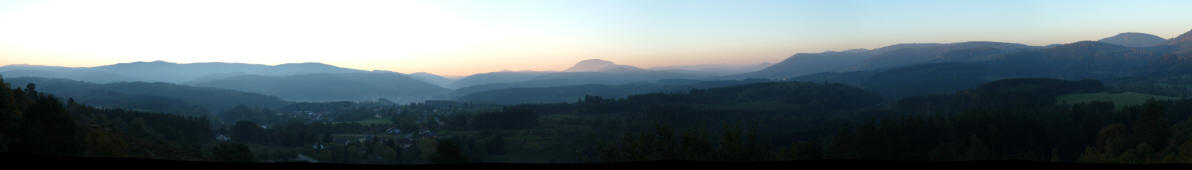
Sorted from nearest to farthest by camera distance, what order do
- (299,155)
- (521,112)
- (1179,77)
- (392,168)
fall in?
(392,168)
(299,155)
(521,112)
(1179,77)

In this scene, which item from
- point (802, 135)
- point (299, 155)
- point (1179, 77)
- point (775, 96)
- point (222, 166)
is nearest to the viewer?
point (222, 166)

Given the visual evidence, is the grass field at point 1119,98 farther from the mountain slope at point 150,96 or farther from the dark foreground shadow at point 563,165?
the mountain slope at point 150,96

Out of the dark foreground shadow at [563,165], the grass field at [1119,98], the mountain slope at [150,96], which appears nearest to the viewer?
the dark foreground shadow at [563,165]

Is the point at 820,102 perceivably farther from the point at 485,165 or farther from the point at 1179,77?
the point at 485,165

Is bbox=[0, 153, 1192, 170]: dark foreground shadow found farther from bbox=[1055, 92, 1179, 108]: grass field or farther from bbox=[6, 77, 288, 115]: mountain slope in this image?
bbox=[6, 77, 288, 115]: mountain slope

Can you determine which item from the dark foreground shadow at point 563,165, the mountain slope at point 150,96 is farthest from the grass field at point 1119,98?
the mountain slope at point 150,96

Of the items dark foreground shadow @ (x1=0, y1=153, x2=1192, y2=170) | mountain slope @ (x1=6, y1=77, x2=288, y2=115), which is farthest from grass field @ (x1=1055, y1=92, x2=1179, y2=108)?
mountain slope @ (x1=6, y1=77, x2=288, y2=115)

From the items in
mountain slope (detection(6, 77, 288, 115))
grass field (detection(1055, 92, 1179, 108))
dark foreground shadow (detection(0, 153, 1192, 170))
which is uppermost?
dark foreground shadow (detection(0, 153, 1192, 170))

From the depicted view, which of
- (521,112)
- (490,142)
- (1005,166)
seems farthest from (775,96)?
(1005,166)

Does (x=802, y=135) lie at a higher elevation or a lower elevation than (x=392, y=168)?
lower

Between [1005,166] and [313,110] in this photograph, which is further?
[313,110]

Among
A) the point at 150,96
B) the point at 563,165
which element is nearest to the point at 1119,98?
the point at 563,165
